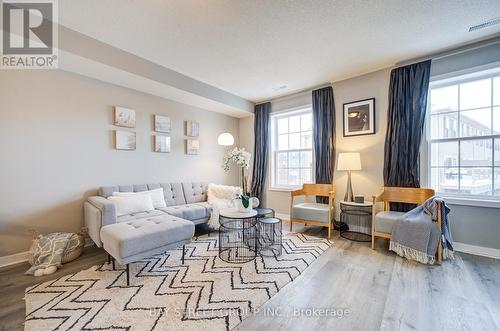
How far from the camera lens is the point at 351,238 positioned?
3236mm

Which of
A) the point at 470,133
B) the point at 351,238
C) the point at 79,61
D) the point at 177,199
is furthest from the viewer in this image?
the point at 177,199

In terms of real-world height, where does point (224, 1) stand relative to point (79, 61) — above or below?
above

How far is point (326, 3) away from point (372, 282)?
8.71 feet

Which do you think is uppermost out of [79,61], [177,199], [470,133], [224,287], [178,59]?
[178,59]

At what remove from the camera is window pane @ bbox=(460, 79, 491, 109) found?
8.89ft

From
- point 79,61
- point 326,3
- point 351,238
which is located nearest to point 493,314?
point 351,238

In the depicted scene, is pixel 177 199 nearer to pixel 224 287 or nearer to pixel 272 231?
pixel 272 231

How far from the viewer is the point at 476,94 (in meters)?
2.78

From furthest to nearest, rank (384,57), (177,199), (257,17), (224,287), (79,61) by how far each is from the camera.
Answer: (177,199), (384,57), (79,61), (257,17), (224,287)

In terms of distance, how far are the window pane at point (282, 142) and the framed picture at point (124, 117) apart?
2895mm

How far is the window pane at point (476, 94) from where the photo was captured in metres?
2.71

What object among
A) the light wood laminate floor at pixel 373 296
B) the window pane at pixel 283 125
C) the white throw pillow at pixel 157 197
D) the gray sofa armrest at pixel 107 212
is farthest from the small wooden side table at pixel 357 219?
the gray sofa armrest at pixel 107 212
